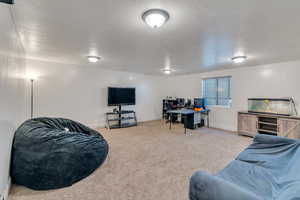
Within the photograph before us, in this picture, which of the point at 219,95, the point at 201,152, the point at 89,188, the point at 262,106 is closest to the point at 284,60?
the point at 262,106

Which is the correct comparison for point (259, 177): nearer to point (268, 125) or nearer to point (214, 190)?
point (214, 190)

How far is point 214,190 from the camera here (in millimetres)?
1036

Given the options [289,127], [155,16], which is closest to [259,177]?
[155,16]

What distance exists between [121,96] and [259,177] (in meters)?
4.97

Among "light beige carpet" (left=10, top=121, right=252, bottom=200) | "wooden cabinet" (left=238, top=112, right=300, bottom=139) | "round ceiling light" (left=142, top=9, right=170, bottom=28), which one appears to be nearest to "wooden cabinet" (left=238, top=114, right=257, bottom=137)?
"wooden cabinet" (left=238, top=112, right=300, bottom=139)

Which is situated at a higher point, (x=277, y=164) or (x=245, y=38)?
(x=245, y=38)

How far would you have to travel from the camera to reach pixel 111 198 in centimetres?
177

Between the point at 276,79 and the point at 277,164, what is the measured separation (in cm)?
378

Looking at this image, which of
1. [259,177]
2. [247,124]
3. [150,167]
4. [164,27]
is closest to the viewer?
[259,177]

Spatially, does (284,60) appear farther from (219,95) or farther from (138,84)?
(138,84)

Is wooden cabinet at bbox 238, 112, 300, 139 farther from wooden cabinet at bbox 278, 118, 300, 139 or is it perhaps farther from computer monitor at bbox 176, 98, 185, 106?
computer monitor at bbox 176, 98, 185, 106

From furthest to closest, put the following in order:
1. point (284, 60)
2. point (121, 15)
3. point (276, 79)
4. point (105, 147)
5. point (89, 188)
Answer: point (276, 79) → point (284, 60) → point (105, 147) → point (89, 188) → point (121, 15)

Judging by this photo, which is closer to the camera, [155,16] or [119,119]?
[155,16]

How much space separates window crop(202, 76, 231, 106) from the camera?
548 centimetres
